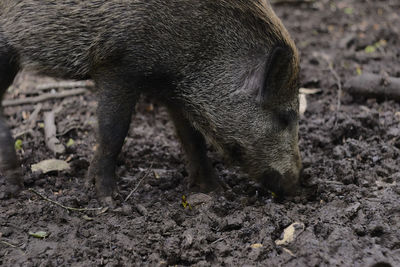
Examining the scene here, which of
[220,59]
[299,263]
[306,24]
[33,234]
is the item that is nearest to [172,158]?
[220,59]

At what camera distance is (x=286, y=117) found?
15.7ft

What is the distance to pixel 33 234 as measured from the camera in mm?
4160

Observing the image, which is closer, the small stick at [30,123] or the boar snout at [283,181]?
the boar snout at [283,181]

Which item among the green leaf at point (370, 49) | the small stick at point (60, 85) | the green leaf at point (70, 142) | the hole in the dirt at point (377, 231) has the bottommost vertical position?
the hole in the dirt at point (377, 231)

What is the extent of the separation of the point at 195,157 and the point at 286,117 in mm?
989

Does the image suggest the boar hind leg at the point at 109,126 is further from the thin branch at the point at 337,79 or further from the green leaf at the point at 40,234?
the thin branch at the point at 337,79

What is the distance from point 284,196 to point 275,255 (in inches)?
42.5

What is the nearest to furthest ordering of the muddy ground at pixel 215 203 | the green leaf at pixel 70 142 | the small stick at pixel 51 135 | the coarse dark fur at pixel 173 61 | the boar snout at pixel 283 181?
the muddy ground at pixel 215 203, the coarse dark fur at pixel 173 61, the boar snout at pixel 283 181, the small stick at pixel 51 135, the green leaf at pixel 70 142

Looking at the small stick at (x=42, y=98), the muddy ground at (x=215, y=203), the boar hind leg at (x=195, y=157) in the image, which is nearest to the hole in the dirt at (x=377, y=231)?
the muddy ground at (x=215, y=203)

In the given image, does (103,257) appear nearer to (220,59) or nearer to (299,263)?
(299,263)

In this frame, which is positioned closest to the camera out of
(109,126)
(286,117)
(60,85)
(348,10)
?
(109,126)

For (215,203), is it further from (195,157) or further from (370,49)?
(370,49)

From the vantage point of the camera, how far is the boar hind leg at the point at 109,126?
449 cm

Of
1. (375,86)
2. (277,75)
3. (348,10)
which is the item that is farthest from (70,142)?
(348,10)
